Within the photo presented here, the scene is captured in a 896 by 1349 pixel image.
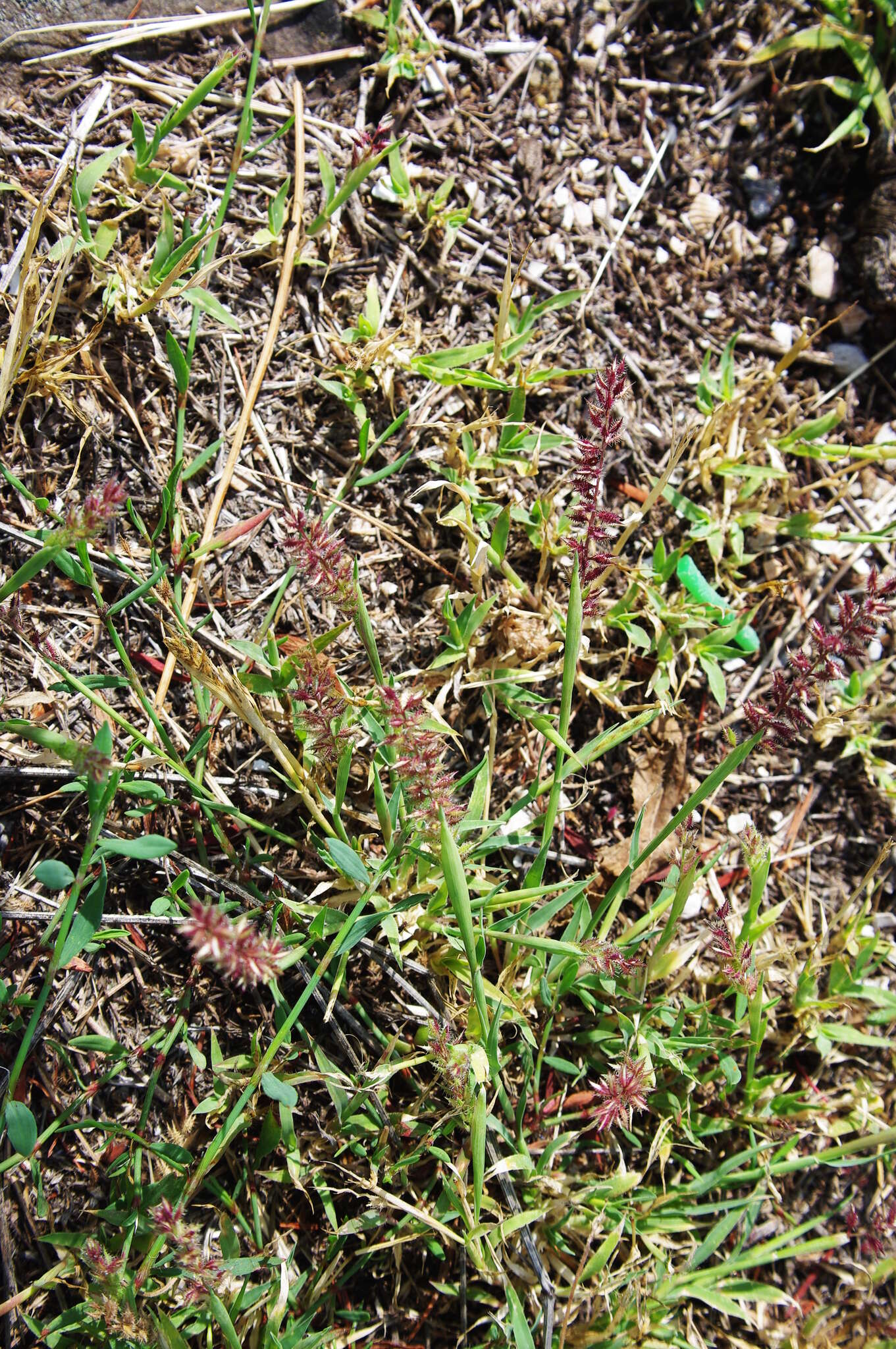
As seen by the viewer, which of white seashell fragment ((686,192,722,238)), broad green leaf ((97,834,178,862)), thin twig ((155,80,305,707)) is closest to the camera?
broad green leaf ((97,834,178,862))

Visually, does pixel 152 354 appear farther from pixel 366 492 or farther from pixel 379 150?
pixel 379 150

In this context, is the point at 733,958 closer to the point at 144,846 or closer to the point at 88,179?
the point at 144,846

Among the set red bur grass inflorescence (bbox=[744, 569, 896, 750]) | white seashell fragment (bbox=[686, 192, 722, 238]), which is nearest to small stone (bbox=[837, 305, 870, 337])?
white seashell fragment (bbox=[686, 192, 722, 238])

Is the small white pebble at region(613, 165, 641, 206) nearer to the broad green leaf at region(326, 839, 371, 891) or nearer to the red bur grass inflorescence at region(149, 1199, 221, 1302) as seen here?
the broad green leaf at region(326, 839, 371, 891)

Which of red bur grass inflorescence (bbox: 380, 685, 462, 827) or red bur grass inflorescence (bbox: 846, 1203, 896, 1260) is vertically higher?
red bur grass inflorescence (bbox: 380, 685, 462, 827)

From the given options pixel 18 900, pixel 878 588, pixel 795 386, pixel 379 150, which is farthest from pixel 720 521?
pixel 18 900

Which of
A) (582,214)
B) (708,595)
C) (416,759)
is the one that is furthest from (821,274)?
(416,759)
